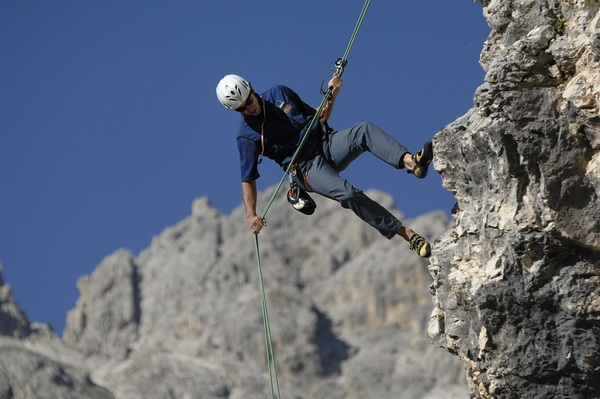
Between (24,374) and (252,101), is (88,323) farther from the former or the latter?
(252,101)

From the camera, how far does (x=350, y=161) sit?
14.5 m

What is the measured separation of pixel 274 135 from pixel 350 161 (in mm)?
1094

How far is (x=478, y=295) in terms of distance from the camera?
12211 mm

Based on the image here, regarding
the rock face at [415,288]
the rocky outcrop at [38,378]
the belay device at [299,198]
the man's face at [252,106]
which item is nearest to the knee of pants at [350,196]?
the belay device at [299,198]

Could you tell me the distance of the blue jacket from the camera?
14.6m

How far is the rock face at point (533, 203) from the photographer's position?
1116cm

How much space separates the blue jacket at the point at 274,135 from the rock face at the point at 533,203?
255 centimetres

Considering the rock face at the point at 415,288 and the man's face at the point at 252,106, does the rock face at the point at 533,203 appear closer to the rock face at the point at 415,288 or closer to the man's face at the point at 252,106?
the rock face at the point at 415,288

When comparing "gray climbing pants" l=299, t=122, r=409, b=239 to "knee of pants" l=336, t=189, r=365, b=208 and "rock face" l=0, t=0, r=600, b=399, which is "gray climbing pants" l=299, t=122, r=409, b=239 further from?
"rock face" l=0, t=0, r=600, b=399

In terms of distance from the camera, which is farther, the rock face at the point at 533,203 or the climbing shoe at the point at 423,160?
the climbing shoe at the point at 423,160

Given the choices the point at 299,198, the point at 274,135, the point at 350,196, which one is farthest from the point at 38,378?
the point at 350,196

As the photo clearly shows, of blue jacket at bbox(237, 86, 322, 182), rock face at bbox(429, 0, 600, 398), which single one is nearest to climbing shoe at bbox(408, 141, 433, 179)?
rock face at bbox(429, 0, 600, 398)

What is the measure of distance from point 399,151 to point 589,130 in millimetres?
2893

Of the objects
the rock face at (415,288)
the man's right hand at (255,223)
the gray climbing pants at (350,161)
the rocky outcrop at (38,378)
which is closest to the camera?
the rock face at (415,288)
